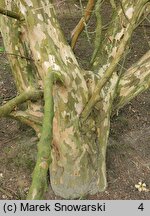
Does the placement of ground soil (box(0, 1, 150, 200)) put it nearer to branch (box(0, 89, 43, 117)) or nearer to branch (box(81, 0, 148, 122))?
branch (box(81, 0, 148, 122))

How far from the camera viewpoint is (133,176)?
213cm

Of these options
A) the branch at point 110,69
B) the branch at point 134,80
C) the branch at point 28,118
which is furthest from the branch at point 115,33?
the branch at point 28,118

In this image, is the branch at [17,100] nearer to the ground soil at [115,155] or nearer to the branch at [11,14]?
the branch at [11,14]

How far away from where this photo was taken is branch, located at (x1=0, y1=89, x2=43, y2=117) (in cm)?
154

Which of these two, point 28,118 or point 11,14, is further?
point 28,118

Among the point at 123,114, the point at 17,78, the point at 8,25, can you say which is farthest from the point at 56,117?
the point at 123,114

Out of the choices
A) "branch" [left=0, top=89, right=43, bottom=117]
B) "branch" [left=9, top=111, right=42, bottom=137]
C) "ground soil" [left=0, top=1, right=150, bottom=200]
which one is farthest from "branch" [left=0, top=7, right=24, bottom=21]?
"ground soil" [left=0, top=1, right=150, bottom=200]

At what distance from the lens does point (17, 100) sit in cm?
161

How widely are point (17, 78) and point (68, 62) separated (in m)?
0.34

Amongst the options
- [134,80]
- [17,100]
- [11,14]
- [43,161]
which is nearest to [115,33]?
[134,80]

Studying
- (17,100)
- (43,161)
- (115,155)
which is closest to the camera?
(43,161)

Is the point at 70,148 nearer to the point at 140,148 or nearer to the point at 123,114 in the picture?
the point at 140,148

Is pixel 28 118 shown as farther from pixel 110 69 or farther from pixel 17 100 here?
pixel 110 69

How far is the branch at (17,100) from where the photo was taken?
1.54m
